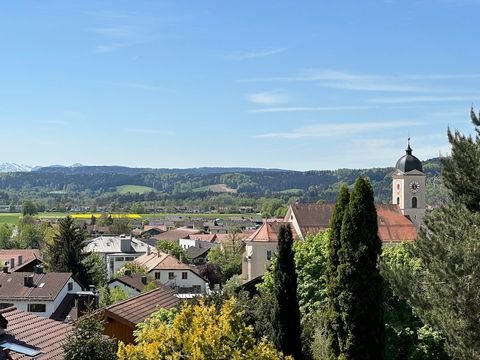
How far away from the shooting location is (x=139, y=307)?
2658cm

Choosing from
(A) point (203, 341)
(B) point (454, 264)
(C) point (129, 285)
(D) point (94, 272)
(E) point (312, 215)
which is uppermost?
(B) point (454, 264)

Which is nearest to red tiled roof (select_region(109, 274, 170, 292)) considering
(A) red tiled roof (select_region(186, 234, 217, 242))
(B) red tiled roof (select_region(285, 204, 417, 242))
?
(B) red tiled roof (select_region(285, 204, 417, 242))

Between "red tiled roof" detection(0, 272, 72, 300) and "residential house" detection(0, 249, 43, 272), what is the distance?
14.0 m

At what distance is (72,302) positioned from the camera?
1673 inches

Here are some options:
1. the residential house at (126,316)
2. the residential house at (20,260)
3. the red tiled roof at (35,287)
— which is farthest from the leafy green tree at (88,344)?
the residential house at (20,260)

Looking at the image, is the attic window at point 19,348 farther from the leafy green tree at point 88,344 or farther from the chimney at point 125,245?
the chimney at point 125,245

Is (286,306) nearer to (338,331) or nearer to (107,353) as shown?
(338,331)

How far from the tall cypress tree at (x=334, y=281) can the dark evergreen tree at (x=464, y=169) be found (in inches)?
244

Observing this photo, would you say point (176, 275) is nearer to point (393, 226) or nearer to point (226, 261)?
point (226, 261)

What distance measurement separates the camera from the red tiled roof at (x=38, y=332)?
787 inches

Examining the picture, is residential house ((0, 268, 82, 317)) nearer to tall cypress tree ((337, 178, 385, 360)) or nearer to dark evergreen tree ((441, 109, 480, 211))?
tall cypress tree ((337, 178, 385, 360))

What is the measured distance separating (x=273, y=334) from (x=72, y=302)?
21.1m

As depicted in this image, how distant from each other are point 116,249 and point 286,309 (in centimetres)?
7264

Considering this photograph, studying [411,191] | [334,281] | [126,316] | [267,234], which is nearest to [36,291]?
[126,316]
